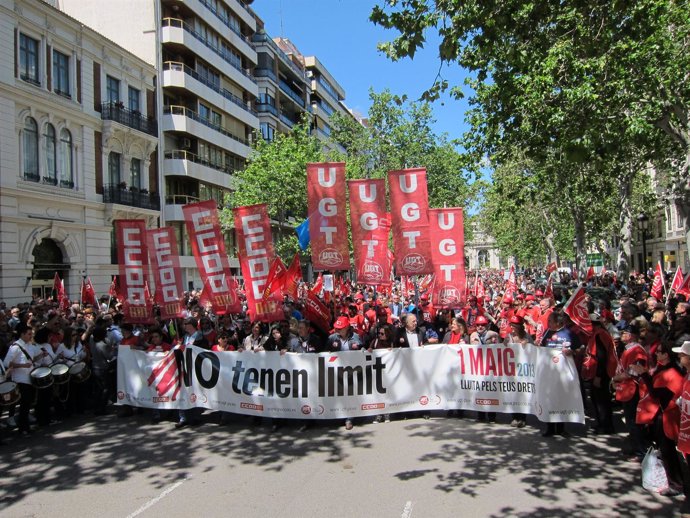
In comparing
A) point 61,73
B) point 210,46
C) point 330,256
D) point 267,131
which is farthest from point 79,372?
point 267,131

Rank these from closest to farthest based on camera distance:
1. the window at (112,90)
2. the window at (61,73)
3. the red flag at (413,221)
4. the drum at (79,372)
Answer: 1. the drum at (79,372)
2. the red flag at (413,221)
3. the window at (61,73)
4. the window at (112,90)

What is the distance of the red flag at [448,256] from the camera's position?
1007cm

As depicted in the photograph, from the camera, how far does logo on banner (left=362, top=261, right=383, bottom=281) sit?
9859 millimetres

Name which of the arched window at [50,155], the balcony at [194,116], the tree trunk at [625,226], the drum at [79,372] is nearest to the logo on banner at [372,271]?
the drum at [79,372]

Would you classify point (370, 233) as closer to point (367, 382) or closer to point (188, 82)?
point (367, 382)

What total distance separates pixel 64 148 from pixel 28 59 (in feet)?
12.9

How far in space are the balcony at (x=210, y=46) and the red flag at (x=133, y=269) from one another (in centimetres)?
2734

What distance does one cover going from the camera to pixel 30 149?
23.5m

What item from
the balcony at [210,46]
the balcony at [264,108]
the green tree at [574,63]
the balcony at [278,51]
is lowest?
the green tree at [574,63]

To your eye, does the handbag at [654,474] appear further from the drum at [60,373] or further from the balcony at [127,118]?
the balcony at [127,118]

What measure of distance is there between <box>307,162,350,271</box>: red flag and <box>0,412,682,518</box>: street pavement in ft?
9.63

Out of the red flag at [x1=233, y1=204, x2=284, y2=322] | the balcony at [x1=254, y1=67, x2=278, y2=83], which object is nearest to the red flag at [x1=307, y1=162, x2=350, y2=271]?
the red flag at [x1=233, y1=204, x2=284, y2=322]

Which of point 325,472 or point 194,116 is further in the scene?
point 194,116

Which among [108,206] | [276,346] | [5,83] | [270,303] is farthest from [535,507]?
[108,206]
